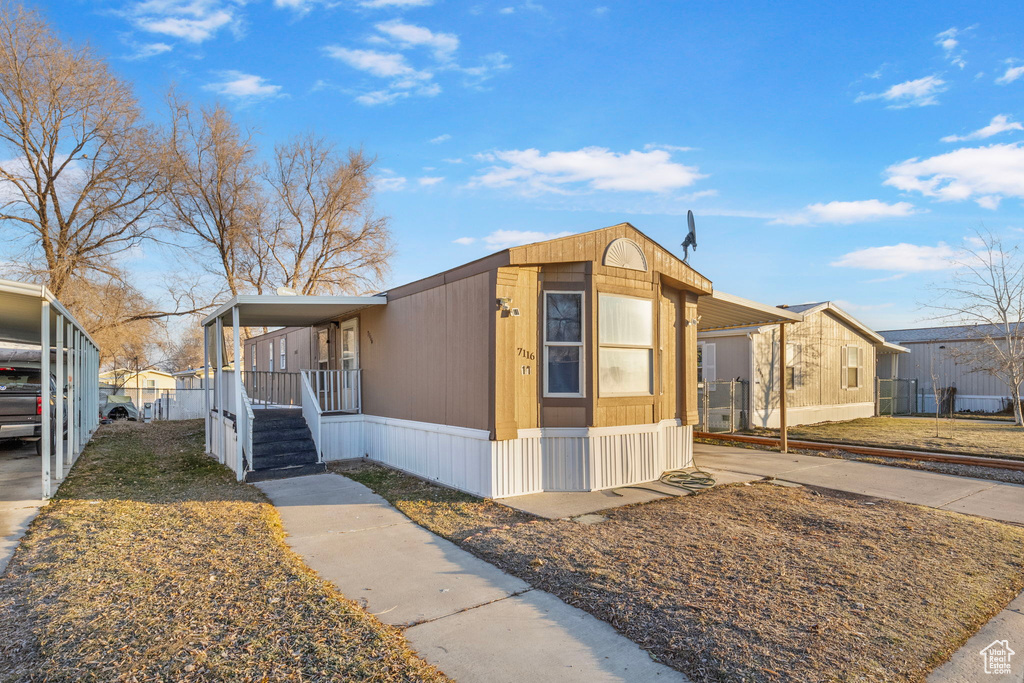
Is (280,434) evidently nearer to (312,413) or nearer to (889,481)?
(312,413)

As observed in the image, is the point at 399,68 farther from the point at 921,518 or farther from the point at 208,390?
the point at 921,518

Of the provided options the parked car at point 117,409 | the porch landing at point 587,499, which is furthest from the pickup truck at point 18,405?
the parked car at point 117,409

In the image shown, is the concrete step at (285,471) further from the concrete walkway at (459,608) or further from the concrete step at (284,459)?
the concrete walkway at (459,608)

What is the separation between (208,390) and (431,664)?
1048 centimetres

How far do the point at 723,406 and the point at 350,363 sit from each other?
363 inches

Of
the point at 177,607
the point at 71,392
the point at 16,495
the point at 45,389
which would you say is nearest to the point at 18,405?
the point at 71,392

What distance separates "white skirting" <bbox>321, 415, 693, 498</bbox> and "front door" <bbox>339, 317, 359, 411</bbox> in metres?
2.48

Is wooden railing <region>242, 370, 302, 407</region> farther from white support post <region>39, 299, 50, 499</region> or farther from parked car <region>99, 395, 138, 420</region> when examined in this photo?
parked car <region>99, 395, 138, 420</region>

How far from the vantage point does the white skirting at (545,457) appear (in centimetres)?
680

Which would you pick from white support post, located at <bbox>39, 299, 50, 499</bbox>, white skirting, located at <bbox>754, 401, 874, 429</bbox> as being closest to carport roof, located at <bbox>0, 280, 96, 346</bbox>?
white support post, located at <bbox>39, 299, 50, 499</bbox>

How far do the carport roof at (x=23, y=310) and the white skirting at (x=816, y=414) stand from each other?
14.3 metres

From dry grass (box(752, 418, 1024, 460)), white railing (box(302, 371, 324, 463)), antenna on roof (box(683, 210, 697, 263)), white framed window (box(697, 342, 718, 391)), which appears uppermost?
antenna on roof (box(683, 210, 697, 263))

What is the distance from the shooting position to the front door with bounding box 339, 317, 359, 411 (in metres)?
10.8

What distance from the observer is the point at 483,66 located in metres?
9.49
